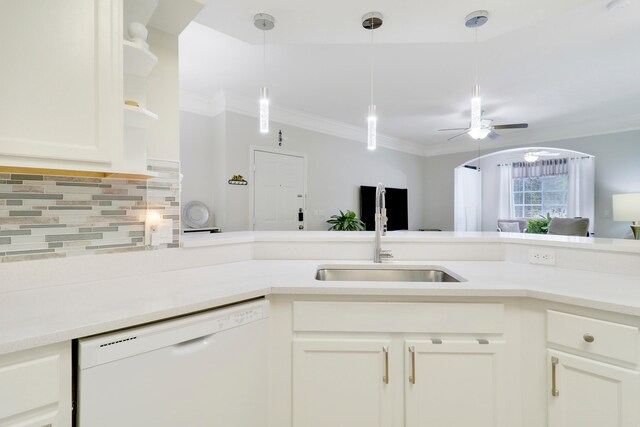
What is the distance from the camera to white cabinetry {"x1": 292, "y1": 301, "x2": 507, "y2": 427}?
4.26 feet

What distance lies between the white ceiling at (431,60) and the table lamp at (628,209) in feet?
4.29

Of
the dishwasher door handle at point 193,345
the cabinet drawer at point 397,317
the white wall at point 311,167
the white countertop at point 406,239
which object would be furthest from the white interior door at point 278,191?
the dishwasher door handle at point 193,345

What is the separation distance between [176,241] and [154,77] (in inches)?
32.4

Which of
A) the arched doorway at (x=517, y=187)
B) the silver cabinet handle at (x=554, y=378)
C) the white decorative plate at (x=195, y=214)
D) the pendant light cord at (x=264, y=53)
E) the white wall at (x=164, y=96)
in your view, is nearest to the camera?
the silver cabinet handle at (x=554, y=378)

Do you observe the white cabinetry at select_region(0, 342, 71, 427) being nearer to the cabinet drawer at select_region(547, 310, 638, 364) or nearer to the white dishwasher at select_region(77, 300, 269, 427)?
the white dishwasher at select_region(77, 300, 269, 427)

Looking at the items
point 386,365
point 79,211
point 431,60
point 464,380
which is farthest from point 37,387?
point 431,60

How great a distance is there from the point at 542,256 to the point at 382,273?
859 millimetres

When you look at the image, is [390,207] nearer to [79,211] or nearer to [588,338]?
[588,338]

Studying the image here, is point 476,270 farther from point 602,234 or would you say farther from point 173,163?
point 602,234

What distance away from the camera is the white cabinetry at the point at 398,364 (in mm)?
1299

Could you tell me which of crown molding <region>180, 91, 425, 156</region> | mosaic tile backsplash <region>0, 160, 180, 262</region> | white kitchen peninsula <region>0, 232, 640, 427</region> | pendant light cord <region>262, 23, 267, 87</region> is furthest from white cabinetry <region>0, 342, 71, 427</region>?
crown molding <region>180, 91, 425, 156</region>

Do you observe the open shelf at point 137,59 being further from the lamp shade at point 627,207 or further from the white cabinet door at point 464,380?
the lamp shade at point 627,207

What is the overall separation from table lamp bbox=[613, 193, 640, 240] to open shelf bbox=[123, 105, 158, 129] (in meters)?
5.95

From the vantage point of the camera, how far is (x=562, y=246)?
5.52ft
